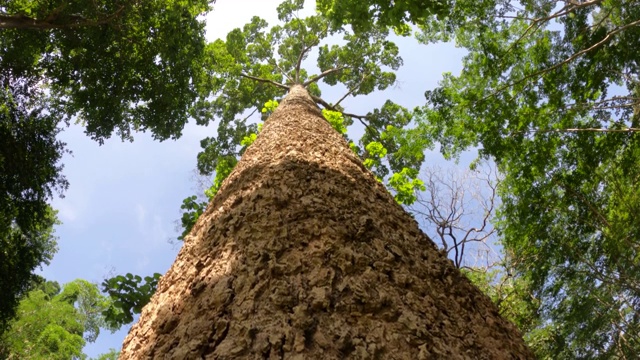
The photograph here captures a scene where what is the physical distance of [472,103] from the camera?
33.4ft

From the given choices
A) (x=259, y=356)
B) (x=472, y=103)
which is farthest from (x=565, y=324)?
(x=259, y=356)

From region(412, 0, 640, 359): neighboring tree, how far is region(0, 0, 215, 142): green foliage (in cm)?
563

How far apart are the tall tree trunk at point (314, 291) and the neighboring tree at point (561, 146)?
25.8 feet

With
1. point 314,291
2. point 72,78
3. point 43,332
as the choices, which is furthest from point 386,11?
point 43,332

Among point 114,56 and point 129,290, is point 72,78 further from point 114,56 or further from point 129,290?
point 129,290

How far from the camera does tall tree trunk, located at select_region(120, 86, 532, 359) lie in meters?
1.46

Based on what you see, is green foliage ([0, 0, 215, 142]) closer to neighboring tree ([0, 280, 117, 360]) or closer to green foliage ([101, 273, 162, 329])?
green foliage ([101, 273, 162, 329])

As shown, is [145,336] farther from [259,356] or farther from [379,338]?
[379,338]

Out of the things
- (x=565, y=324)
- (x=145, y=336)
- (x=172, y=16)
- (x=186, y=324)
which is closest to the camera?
(x=186, y=324)

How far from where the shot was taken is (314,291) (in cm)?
165

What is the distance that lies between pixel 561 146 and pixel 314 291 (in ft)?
33.9

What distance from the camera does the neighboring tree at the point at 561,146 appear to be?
29.9 feet

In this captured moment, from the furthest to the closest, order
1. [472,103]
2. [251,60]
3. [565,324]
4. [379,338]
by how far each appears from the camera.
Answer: [251,60], [565,324], [472,103], [379,338]

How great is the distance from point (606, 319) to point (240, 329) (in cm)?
1088
